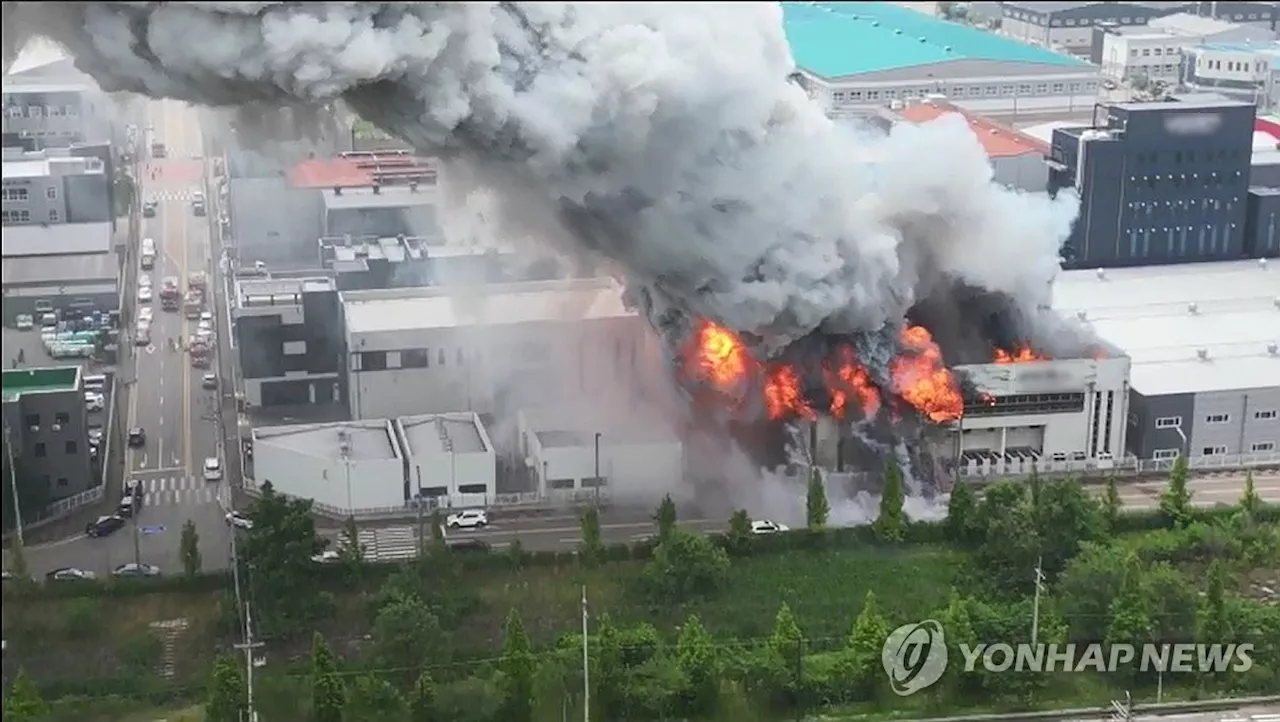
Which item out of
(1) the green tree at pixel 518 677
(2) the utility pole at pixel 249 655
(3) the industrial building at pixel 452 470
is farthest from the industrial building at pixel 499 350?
(1) the green tree at pixel 518 677

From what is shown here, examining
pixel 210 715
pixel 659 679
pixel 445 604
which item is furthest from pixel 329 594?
pixel 659 679

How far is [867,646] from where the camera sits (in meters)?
8.64

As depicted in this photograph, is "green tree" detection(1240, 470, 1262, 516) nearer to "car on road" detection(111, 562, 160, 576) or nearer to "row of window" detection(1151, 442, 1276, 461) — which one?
"row of window" detection(1151, 442, 1276, 461)

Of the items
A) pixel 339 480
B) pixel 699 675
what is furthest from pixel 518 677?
pixel 339 480

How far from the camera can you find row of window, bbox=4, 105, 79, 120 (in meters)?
7.52

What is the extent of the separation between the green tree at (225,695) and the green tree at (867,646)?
3033mm

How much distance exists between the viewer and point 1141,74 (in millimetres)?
19609

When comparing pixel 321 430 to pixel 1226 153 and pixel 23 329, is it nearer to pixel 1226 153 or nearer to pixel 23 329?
pixel 23 329

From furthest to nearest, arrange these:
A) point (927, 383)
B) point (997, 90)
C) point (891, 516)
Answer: point (997, 90)
point (927, 383)
point (891, 516)

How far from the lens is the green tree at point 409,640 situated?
8500mm

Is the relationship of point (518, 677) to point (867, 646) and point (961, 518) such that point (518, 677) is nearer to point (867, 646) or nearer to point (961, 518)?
point (867, 646)

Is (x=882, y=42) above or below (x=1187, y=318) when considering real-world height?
above

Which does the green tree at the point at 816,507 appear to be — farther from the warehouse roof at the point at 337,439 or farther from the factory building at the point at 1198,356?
the factory building at the point at 1198,356

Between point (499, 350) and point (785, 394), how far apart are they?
6.70 feet
